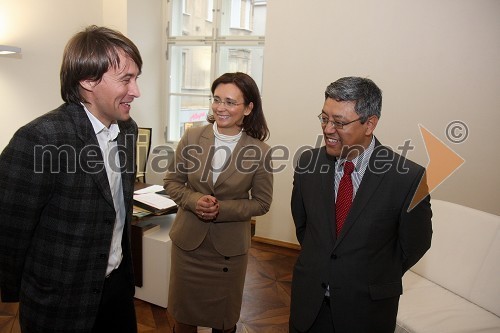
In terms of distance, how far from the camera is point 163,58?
5.25 m

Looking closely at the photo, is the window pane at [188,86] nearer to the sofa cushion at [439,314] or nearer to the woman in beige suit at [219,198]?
the woman in beige suit at [219,198]

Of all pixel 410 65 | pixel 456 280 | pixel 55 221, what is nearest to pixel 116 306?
pixel 55 221

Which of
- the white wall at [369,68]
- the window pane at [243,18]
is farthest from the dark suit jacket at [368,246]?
the window pane at [243,18]

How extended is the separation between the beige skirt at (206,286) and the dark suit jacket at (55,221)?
2.34 feet

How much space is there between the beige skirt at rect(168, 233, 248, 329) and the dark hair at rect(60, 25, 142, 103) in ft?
3.47

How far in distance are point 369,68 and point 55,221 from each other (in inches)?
131

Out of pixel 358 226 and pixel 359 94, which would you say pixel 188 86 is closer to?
pixel 359 94

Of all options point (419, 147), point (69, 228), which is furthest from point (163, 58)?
point (69, 228)

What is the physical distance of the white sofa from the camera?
77.1 inches

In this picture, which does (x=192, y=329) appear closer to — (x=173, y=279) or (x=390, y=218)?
(x=173, y=279)

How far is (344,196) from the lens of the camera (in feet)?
4.74

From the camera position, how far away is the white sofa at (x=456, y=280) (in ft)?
6.42

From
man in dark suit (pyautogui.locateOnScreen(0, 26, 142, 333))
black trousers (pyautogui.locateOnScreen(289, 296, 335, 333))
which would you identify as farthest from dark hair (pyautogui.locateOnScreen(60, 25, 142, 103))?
black trousers (pyautogui.locateOnScreen(289, 296, 335, 333))

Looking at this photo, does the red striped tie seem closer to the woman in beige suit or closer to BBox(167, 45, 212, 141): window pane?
the woman in beige suit
